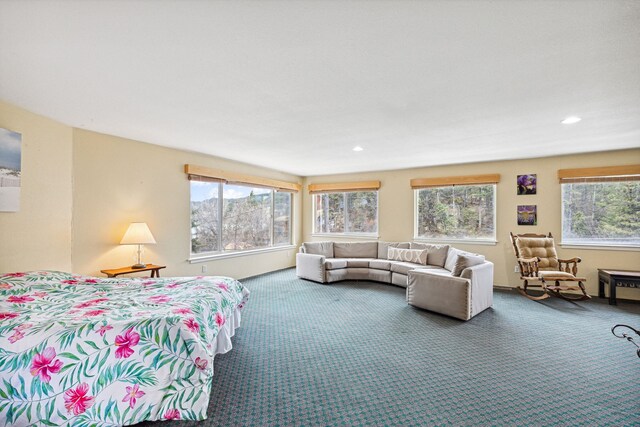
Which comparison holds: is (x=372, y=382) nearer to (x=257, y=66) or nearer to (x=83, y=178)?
(x=257, y=66)

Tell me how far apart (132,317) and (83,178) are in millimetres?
2600

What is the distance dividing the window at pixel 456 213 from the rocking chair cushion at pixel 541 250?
1.94ft

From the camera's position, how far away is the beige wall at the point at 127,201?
3523mm

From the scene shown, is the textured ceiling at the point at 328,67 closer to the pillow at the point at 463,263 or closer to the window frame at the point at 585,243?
the window frame at the point at 585,243

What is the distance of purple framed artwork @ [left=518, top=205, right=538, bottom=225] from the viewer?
204 inches

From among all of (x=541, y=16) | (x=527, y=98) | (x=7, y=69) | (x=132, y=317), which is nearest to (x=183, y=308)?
(x=132, y=317)

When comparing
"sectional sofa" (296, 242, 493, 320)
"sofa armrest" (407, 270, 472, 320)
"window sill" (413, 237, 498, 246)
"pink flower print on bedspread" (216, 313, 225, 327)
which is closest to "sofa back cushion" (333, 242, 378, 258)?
"sectional sofa" (296, 242, 493, 320)

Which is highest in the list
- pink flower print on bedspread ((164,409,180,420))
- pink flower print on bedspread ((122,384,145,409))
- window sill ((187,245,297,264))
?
window sill ((187,245,297,264))

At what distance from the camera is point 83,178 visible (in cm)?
352

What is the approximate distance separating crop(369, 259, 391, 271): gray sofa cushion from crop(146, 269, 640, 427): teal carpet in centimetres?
155

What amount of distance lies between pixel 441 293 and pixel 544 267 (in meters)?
2.41

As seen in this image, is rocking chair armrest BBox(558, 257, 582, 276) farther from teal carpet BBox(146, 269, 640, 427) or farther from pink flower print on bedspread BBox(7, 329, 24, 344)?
pink flower print on bedspread BBox(7, 329, 24, 344)

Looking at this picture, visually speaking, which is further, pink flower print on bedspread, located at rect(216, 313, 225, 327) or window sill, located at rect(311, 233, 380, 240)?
window sill, located at rect(311, 233, 380, 240)

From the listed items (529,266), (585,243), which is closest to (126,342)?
(529,266)
